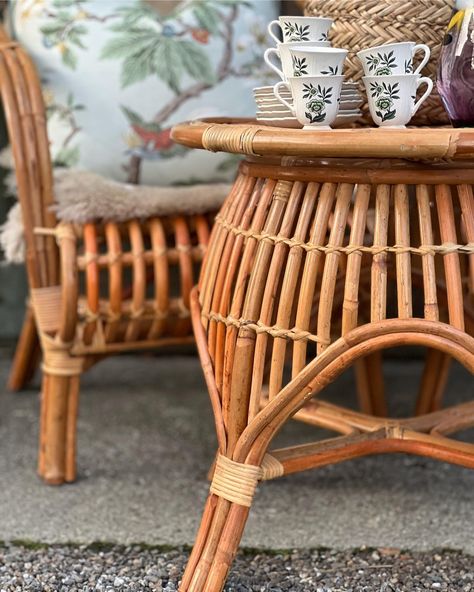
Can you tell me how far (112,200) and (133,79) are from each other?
0.31 meters

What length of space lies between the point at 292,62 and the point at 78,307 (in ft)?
2.11

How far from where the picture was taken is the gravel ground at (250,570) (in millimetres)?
1331

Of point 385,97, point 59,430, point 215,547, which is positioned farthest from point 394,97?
point 59,430

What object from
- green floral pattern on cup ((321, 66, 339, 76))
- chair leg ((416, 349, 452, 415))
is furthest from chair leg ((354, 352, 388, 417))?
green floral pattern on cup ((321, 66, 339, 76))

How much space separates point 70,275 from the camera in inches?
62.9

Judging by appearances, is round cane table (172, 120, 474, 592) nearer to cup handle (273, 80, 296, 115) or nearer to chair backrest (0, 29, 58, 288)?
cup handle (273, 80, 296, 115)

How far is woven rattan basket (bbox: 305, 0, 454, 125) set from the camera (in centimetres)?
133

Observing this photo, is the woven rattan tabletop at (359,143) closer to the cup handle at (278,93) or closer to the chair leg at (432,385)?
the cup handle at (278,93)

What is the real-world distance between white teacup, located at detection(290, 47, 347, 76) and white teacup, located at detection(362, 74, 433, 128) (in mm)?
57

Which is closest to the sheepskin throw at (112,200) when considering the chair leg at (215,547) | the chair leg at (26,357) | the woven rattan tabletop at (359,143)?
the chair leg at (26,357)

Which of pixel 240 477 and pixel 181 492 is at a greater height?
pixel 240 477

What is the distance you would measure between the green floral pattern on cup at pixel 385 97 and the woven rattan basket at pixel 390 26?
0.47 feet

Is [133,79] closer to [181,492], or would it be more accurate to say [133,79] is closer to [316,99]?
[316,99]

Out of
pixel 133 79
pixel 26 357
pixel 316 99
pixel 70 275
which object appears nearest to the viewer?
pixel 316 99
